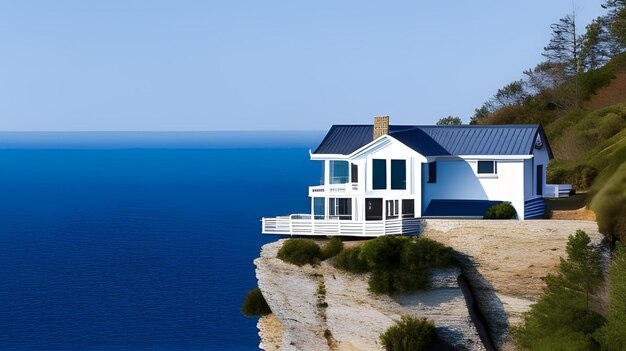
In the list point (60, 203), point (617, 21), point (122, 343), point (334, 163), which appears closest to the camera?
point (334, 163)

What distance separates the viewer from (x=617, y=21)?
355ft

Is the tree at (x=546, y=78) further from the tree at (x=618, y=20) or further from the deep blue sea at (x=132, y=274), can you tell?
the deep blue sea at (x=132, y=274)

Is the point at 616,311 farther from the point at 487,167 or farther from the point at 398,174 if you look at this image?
the point at 398,174

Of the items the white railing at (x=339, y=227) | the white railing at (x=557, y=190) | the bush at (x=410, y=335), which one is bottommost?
the bush at (x=410, y=335)

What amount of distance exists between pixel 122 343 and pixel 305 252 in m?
41.3

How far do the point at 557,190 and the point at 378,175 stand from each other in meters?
12.5

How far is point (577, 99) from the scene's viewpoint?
105625 mm

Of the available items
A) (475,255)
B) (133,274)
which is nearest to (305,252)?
(475,255)

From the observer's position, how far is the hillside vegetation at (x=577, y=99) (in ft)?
274

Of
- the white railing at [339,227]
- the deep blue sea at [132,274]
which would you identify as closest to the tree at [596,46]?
the deep blue sea at [132,274]

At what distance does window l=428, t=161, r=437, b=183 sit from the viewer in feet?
199

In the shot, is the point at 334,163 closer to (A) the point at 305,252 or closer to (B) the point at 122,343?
(A) the point at 305,252

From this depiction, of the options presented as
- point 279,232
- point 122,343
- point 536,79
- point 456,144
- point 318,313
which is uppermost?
point 536,79

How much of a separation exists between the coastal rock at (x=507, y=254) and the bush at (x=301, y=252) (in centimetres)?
542
